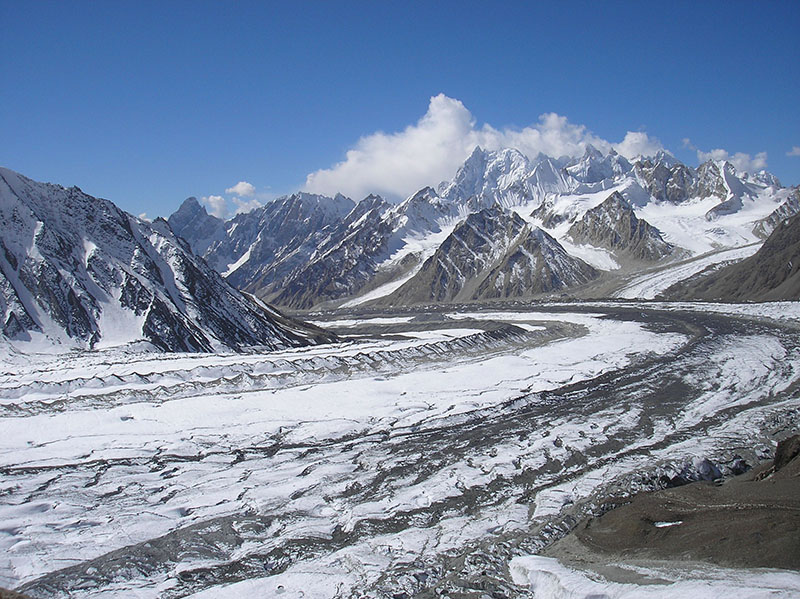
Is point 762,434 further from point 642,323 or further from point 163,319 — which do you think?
point 642,323

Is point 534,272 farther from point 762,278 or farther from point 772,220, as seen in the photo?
point 772,220

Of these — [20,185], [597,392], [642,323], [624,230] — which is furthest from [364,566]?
[624,230]

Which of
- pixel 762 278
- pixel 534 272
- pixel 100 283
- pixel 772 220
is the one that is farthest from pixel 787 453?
pixel 772 220

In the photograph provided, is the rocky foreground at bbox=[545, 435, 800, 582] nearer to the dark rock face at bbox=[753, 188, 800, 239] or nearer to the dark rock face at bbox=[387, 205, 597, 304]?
the dark rock face at bbox=[387, 205, 597, 304]

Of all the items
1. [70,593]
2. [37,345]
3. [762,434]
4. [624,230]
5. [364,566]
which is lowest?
[762,434]

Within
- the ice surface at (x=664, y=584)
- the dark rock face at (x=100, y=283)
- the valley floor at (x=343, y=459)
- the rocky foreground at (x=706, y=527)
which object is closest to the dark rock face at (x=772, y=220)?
the valley floor at (x=343, y=459)

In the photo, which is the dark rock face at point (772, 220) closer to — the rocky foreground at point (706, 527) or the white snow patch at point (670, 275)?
the white snow patch at point (670, 275)
